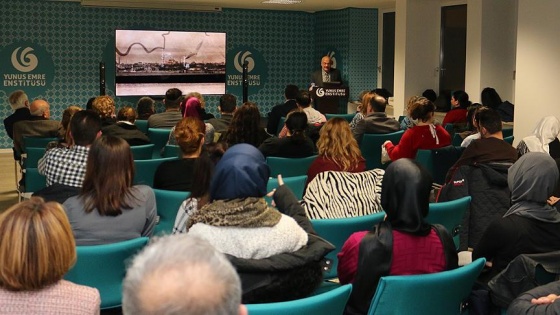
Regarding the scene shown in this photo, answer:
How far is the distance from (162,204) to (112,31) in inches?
437

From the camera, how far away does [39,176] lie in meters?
6.42

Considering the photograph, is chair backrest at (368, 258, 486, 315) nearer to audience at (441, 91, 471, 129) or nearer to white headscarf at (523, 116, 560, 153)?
white headscarf at (523, 116, 560, 153)

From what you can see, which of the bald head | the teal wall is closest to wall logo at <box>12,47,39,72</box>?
the teal wall

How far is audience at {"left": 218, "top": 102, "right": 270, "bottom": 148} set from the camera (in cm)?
680

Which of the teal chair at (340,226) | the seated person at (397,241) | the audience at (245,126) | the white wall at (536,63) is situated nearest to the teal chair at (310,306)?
the seated person at (397,241)

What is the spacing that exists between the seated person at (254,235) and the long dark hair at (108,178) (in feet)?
3.41

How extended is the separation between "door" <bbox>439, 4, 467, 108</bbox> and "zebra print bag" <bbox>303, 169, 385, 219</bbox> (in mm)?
8939

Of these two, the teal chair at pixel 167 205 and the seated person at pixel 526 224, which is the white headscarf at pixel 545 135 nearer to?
the seated person at pixel 526 224

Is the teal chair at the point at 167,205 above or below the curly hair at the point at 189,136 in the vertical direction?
below

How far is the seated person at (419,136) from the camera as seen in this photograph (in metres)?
7.00

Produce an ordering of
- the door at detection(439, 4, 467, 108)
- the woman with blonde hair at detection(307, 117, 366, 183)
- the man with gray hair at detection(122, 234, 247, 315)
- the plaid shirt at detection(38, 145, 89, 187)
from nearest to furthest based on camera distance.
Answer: the man with gray hair at detection(122, 234, 247, 315), the plaid shirt at detection(38, 145, 89, 187), the woman with blonde hair at detection(307, 117, 366, 183), the door at detection(439, 4, 467, 108)

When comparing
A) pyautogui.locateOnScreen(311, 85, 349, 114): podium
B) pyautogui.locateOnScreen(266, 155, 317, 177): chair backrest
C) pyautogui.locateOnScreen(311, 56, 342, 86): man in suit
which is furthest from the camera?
pyautogui.locateOnScreen(311, 56, 342, 86): man in suit

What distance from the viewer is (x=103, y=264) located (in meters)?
3.45

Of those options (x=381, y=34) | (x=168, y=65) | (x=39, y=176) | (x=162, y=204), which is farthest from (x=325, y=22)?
(x=162, y=204)
